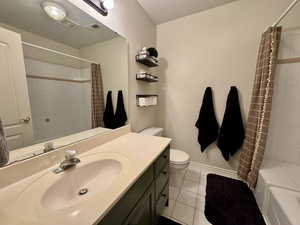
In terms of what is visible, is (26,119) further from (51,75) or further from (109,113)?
(109,113)

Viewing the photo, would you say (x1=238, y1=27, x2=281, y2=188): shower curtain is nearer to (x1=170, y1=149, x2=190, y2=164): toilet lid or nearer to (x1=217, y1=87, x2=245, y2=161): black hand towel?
(x1=217, y1=87, x2=245, y2=161): black hand towel

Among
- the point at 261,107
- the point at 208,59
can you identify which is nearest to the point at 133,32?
the point at 208,59

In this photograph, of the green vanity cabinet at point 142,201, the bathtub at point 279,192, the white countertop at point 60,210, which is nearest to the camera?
the white countertop at point 60,210

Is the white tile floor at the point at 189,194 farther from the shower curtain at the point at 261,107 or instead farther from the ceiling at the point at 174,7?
the ceiling at the point at 174,7

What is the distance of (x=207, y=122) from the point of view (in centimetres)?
190

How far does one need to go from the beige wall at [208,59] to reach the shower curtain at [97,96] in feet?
4.22

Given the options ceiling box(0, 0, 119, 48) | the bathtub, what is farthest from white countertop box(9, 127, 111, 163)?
the bathtub

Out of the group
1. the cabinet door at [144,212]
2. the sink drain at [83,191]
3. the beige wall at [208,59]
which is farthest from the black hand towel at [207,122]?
the sink drain at [83,191]

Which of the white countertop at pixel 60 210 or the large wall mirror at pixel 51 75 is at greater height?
the large wall mirror at pixel 51 75

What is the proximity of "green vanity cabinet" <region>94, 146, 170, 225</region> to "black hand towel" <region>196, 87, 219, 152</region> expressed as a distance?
1047 millimetres

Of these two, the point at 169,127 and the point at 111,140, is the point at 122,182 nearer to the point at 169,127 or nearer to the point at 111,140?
the point at 111,140

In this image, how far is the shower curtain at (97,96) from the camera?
1122 millimetres

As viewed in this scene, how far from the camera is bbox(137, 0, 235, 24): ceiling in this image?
165 centimetres

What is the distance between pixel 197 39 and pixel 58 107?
2023mm
